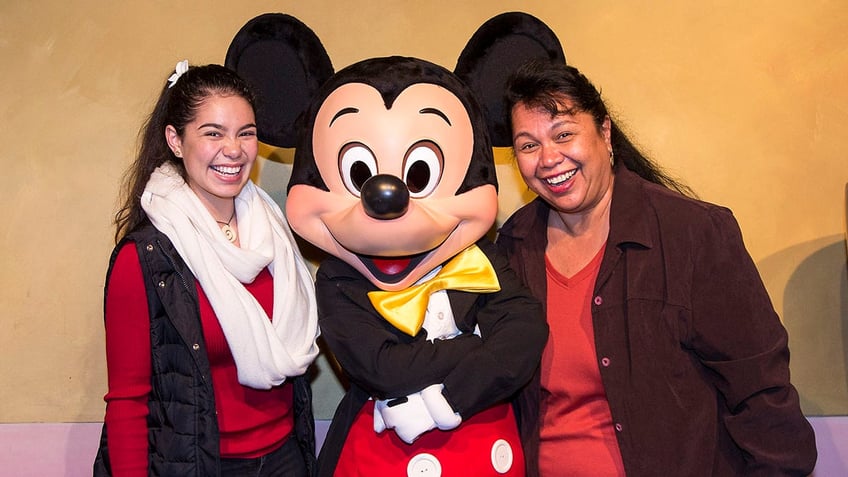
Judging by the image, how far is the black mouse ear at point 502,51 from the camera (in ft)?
6.36

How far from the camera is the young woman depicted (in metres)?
1.70

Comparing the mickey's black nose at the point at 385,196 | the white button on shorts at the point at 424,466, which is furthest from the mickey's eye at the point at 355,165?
the white button on shorts at the point at 424,466

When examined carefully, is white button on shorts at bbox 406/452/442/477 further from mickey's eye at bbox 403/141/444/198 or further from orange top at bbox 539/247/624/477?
mickey's eye at bbox 403/141/444/198

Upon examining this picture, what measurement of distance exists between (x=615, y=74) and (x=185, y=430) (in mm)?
1701

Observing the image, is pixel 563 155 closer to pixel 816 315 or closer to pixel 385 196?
pixel 385 196

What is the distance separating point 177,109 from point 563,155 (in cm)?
94

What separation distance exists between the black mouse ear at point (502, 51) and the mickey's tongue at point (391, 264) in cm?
45

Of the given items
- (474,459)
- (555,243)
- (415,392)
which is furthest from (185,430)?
(555,243)

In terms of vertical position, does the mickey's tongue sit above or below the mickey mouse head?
below

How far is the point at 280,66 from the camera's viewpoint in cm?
196

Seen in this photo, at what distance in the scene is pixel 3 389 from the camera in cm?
243

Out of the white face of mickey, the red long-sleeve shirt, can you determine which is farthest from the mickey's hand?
the red long-sleeve shirt

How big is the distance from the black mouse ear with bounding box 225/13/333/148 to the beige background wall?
0.53 meters

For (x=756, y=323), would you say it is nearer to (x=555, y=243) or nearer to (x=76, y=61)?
(x=555, y=243)
